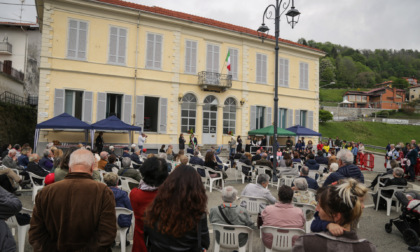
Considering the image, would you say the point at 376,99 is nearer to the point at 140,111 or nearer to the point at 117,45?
the point at 140,111

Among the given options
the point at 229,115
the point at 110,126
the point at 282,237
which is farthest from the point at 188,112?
the point at 282,237

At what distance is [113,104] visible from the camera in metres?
15.3

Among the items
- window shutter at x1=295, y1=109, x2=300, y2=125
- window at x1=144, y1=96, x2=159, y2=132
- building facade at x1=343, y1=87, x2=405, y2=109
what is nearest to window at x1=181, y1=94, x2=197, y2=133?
window at x1=144, y1=96, x2=159, y2=132

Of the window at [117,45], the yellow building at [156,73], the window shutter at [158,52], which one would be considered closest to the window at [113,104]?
the yellow building at [156,73]

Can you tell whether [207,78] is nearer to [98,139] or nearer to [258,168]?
[98,139]

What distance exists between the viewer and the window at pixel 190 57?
16844mm

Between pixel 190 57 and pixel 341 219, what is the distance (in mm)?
16210

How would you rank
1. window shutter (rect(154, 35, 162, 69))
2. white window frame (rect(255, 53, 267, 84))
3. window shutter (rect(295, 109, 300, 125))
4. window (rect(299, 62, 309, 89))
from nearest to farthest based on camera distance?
window shutter (rect(154, 35, 162, 69)), white window frame (rect(255, 53, 267, 84)), window shutter (rect(295, 109, 300, 125)), window (rect(299, 62, 309, 89))

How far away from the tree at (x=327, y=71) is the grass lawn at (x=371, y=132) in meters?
35.0

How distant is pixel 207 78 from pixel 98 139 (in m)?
7.62

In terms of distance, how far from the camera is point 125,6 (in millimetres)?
15352

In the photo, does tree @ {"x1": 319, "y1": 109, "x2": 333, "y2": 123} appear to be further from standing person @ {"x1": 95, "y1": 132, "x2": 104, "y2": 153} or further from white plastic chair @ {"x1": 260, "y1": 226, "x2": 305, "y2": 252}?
white plastic chair @ {"x1": 260, "y1": 226, "x2": 305, "y2": 252}

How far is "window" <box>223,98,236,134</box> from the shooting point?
18.2 m

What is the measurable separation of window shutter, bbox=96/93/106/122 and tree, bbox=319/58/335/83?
6878cm
